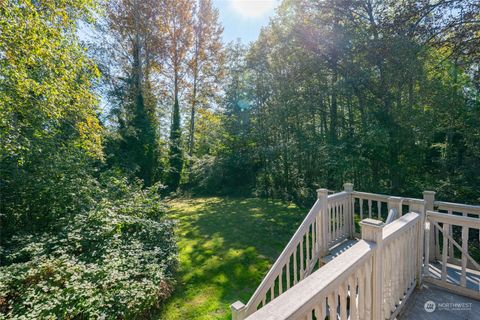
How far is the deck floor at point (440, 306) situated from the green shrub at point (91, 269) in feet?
9.14

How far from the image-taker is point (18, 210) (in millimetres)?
3838

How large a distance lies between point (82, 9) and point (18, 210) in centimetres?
369

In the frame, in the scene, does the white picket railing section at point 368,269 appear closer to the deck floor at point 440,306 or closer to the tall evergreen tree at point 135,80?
the deck floor at point 440,306

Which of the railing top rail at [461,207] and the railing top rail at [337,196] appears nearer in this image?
the railing top rail at [461,207]

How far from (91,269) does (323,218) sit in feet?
9.74

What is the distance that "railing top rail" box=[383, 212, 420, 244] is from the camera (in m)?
1.66

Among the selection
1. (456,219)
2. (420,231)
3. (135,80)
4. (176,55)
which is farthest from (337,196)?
(176,55)

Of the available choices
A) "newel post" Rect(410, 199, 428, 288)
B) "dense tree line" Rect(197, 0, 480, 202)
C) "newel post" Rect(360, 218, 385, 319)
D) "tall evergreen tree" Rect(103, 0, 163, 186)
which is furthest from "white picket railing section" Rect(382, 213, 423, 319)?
"tall evergreen tree" Rect(103, 0, 163, 186)

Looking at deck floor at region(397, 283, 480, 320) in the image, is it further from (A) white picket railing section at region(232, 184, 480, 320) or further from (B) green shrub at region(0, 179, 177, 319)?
(B) green shrub at region(0, 179, 177, 319)

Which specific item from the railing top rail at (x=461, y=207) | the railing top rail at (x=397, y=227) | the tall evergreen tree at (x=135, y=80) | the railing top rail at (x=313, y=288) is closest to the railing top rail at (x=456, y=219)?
the railing top rail at (x=397, y=227)

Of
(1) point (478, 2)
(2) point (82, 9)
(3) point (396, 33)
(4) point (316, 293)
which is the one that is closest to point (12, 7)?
(2) point (82, 9)

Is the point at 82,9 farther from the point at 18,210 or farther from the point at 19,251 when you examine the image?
the point at 19,251

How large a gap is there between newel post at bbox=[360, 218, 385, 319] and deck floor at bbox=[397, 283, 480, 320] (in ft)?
2.68

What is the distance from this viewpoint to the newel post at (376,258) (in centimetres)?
148
